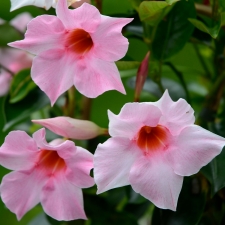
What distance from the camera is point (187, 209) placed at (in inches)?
27.5

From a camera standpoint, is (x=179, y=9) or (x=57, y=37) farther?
(x=179, y=9)

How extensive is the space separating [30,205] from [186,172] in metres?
0.21

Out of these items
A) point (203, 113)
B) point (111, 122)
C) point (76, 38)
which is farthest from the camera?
point (203, 113)

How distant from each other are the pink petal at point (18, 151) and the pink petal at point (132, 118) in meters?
0.12

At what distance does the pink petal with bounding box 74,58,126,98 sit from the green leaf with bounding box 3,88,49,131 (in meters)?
0.24

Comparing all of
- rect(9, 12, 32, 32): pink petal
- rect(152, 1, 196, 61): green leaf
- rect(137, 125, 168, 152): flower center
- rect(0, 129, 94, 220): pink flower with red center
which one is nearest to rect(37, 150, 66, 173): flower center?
rect(0, 129, 94, 220): pink flower with red center

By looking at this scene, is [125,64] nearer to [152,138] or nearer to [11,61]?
[152,138]

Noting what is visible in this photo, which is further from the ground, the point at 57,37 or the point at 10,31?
the point at 57,37

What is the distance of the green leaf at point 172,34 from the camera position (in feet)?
2.38

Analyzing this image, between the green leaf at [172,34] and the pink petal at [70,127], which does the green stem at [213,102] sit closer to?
the green leaf at [172,34]

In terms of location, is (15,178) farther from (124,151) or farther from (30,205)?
(124,151)

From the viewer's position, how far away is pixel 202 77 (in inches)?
36.9

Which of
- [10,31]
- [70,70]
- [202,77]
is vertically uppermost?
[70,70]

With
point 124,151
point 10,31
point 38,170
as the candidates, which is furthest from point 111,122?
point 10,31
